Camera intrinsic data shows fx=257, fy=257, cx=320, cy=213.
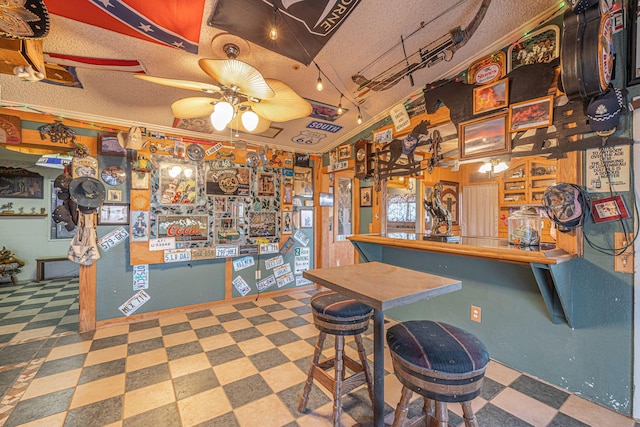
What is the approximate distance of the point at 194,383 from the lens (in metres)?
1.96

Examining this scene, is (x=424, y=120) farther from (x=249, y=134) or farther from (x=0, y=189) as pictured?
(x=0, y=189)

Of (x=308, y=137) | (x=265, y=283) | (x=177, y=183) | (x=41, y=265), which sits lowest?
(x=265, y=283)

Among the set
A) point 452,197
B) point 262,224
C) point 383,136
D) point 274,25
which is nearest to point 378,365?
point 274,25

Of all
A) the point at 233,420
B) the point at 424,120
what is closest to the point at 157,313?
the point at 233,420

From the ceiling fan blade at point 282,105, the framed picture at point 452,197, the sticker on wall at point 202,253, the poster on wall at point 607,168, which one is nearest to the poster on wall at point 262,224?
the sticker on wall at point 202,253

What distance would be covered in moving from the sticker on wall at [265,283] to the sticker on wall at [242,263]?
1.08 feet

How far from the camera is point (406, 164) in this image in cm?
294

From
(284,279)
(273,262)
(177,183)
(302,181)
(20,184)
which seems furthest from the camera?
(20,184)

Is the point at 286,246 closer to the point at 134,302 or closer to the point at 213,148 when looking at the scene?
the point at 213,148

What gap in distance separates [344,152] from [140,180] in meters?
2.72

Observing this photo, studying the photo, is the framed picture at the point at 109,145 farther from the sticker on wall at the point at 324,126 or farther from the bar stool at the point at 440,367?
the bar stool at the point at 440,367

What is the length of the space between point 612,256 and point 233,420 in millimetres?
2650

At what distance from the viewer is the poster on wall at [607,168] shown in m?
1.62

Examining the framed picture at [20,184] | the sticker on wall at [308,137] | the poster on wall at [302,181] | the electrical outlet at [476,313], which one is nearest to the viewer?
the electrical outlet at [476,313]
